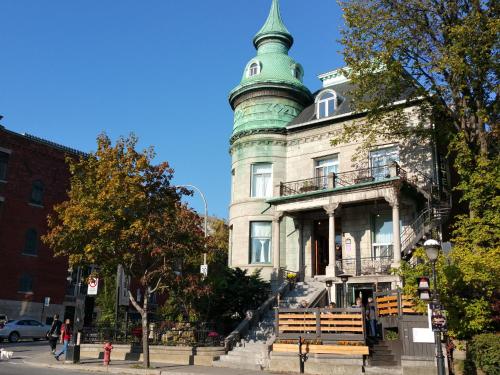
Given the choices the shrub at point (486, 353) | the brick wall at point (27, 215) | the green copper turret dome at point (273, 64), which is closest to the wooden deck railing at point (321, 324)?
the shrub at point (486, 353)

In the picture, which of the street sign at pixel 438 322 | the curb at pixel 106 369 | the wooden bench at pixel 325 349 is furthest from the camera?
the curb at pixel 106 369

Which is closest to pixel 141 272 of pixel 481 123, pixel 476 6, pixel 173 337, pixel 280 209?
pixel 173 337

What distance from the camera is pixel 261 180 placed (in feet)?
99.0

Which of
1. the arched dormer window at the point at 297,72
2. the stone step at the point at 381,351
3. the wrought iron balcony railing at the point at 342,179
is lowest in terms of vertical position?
the stone step at the point at 381,351

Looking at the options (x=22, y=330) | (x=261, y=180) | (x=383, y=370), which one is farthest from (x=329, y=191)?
(x=22, y=330)

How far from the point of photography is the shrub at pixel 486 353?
44.8ft

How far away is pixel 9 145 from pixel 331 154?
26.8 meters

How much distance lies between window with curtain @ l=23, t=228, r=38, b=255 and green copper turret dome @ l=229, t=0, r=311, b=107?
20.6 metres

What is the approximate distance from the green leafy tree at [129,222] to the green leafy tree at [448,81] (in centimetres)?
923

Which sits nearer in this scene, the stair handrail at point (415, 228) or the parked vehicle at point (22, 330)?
the stair handrail at point (415, 228)

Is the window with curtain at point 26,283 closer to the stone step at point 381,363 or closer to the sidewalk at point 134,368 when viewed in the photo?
the sidewalk at point 134,368

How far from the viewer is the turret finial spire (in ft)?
109

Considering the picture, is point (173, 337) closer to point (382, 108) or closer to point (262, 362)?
point (262, 362)

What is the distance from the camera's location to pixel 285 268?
28000 mm
